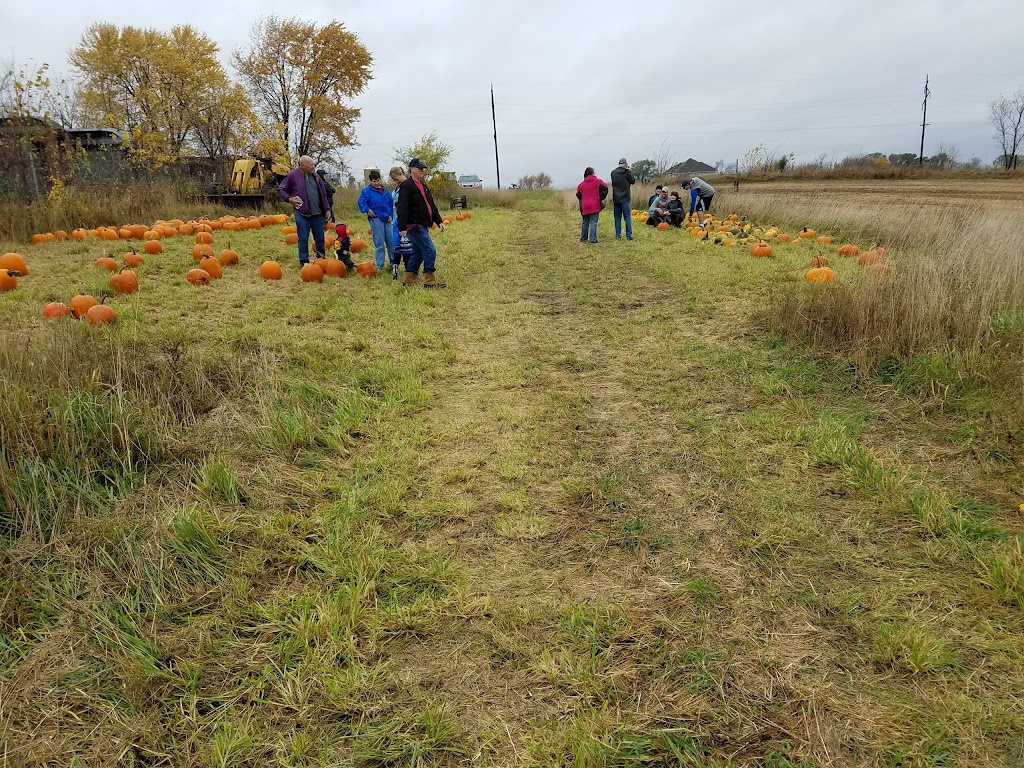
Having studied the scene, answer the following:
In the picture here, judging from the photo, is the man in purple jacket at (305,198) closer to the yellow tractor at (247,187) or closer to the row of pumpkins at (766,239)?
the row of pumpkins at (766,239)

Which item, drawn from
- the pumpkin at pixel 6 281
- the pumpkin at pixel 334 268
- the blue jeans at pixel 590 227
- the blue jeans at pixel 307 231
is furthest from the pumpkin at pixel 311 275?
the blue jeans at pixel 590 227

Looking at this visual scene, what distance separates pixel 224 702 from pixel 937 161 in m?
49.3

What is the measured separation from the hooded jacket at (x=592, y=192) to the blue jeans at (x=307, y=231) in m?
5.68

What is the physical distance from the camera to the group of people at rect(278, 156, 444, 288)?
7.80 meters

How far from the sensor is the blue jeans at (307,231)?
8461 mm

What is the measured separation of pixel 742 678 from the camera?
1945 millimetres

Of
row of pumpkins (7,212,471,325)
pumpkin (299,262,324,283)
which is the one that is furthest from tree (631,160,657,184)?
pumpkin (299,262,324,283)

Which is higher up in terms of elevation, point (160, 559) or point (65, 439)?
point (65, 439)

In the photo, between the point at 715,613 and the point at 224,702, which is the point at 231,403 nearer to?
the point at 224,702

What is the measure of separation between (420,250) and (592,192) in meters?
5.32

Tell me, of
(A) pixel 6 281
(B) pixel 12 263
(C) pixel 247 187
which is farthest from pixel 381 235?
(C) pixel 247 187

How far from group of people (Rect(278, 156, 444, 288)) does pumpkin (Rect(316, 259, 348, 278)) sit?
39cm

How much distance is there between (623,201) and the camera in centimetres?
1269

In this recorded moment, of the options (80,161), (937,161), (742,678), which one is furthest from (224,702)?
(937,161)
